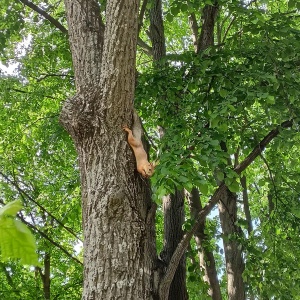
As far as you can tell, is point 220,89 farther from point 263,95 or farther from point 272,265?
point 272,265

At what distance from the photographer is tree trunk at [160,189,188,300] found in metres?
4.56

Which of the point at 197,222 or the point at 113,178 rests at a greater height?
the point at 197,222

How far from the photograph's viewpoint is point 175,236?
473cm

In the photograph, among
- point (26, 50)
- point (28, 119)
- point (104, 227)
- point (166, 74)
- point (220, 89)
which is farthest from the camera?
point (28, 119)

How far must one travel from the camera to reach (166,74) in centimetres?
489

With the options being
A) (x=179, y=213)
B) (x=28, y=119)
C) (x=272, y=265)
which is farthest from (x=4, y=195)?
(x=272, y=265)

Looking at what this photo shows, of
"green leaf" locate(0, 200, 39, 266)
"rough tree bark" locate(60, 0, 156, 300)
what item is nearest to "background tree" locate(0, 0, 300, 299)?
"rough tree bark" locate(60, 0, 156, 300)

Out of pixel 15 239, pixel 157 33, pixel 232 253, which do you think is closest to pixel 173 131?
pixel 157 33

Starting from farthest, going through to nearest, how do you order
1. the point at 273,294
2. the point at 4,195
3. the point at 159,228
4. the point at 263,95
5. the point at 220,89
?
the point at 159,228 < the point at 4,195 < the point at 273,294 < the point at 220,89 < the point at 263,95

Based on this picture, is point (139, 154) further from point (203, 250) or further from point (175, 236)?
point (203, 250)

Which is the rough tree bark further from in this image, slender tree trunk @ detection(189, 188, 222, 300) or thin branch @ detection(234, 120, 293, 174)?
slender tree trunk @ detection(189, 188, 222, 300)

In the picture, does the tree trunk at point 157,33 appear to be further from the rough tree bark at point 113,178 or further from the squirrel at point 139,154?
the squirrel at point 139,154

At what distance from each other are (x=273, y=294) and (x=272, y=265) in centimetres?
31

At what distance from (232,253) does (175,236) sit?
83.0 inches
